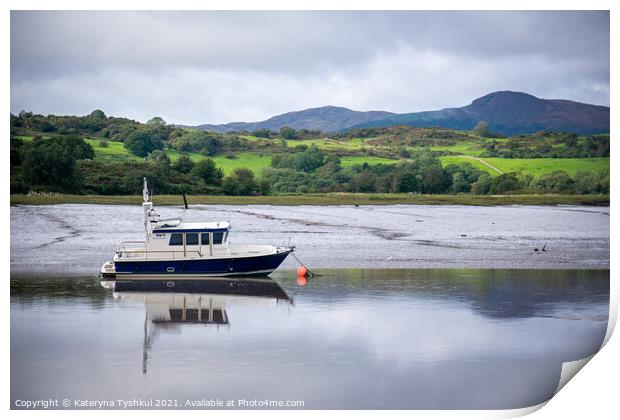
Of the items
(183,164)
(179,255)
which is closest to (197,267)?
(179,255)

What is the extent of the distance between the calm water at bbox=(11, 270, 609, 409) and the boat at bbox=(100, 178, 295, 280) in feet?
1.95

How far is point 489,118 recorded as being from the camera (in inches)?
1649

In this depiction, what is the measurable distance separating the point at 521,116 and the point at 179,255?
20902mm

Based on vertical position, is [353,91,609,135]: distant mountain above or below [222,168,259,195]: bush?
above

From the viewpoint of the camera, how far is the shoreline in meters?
31.4

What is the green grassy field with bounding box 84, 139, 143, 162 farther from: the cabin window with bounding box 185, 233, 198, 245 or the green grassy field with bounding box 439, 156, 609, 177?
the green grassy field with bounding box 439, 156, 609, 177

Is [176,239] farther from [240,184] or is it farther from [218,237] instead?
[240,184]

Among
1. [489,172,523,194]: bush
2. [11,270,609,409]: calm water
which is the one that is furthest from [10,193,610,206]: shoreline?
[11,270,609,409]: calm water

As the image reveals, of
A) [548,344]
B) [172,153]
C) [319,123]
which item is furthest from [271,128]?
[548,344]

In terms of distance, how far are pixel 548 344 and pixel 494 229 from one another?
16.4 metres

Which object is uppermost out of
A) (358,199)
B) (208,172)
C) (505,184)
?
(208,172)

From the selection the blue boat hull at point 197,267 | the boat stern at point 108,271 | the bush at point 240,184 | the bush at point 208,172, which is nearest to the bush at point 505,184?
the bush at point 240,184

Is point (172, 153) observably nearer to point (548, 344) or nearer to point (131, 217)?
point (131, 217)

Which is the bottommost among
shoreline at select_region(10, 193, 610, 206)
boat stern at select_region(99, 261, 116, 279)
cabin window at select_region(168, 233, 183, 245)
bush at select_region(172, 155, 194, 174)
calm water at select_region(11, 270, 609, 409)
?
calm water at select_region(11, 270, 609, 409)
